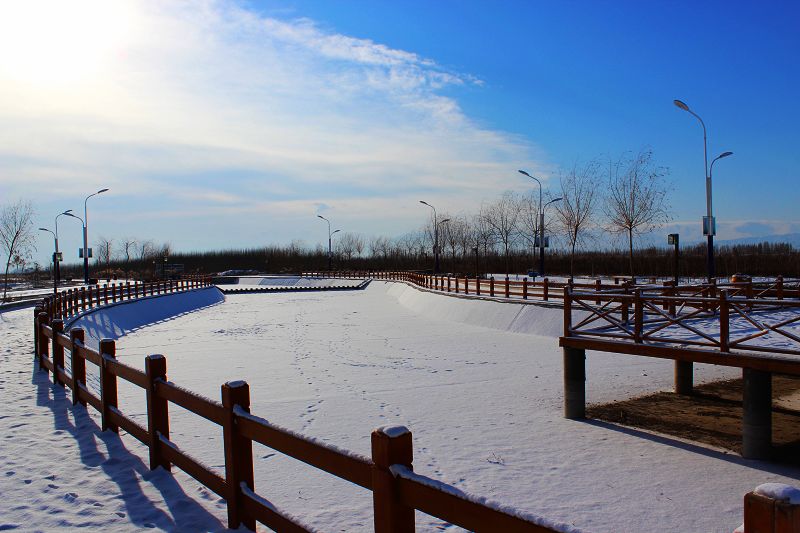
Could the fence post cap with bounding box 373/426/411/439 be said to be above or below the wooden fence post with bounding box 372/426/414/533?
above

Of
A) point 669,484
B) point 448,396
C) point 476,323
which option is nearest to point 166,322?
point 476,323

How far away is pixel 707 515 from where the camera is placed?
788 centimetres

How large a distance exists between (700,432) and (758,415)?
1.85m

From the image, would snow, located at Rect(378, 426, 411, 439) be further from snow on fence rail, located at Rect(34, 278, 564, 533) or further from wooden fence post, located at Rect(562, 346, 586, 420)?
wooden fence post, located at Rect(562, 346, 586, 420)

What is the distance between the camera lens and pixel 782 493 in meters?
1.94

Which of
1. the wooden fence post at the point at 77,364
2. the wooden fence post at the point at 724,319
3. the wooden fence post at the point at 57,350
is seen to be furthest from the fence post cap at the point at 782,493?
the wooden fence post at the point at 57,350

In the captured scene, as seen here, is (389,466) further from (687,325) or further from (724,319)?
(687,325)

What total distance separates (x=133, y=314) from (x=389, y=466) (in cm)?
3010

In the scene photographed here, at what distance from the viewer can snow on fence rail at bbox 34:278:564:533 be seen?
268 centimetres

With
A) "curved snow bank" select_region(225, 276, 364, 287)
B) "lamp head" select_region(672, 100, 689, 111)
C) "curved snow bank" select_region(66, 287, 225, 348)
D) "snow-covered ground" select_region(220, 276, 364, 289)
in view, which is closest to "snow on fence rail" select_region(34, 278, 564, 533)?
"curved snow bank" select_region(66, 287, 225, 348)

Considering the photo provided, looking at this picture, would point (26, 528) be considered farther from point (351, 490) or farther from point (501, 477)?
point (501, 477)

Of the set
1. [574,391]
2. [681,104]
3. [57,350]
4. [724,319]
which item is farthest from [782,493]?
[681,104]

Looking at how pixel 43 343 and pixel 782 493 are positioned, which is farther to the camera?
pixel 43 343

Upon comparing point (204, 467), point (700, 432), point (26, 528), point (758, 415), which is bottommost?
point (700, 432)
